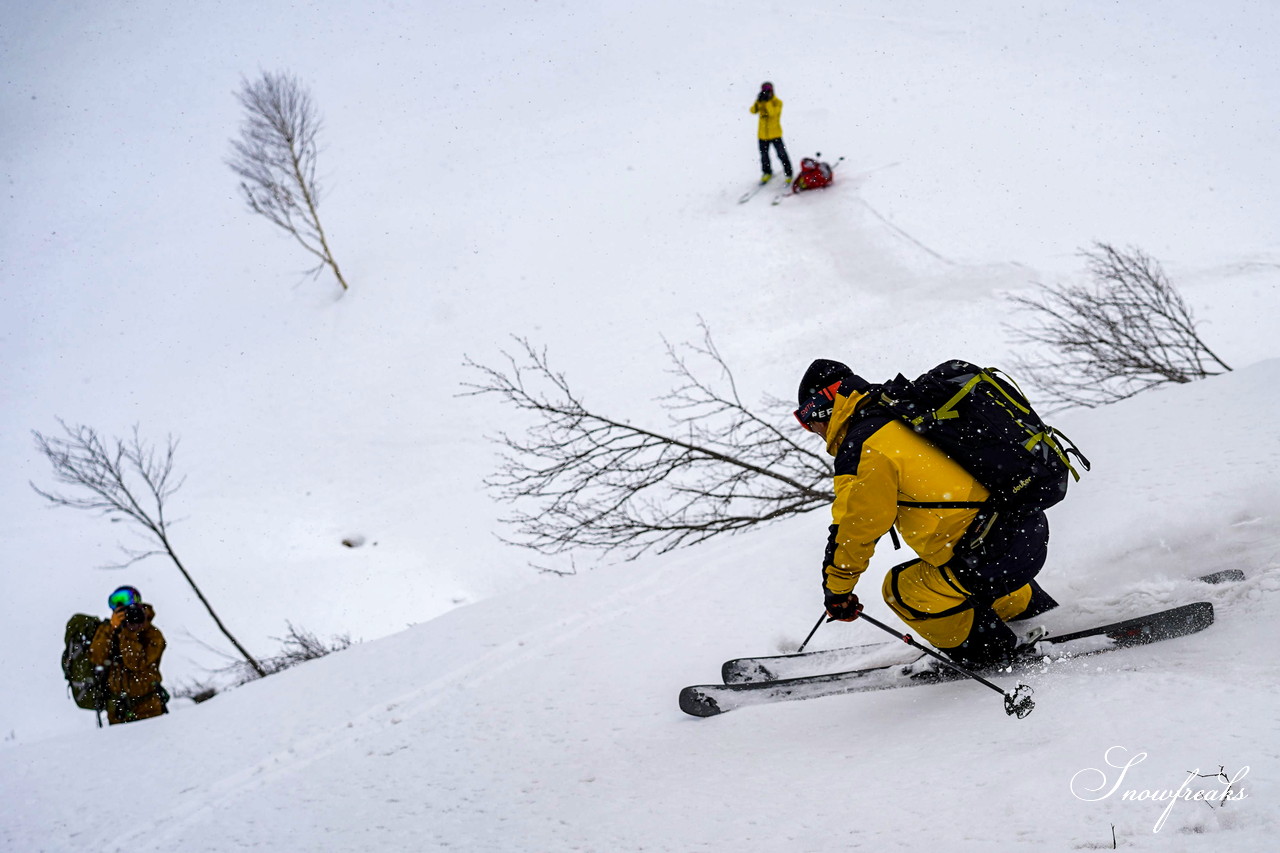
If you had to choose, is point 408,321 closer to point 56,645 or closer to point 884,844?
point 56,645

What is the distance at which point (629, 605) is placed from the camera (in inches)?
194

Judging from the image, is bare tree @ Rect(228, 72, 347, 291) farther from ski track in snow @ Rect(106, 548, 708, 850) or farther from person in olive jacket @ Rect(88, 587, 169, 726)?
ski track in snow @ Rect(106, 548, 708, 850)

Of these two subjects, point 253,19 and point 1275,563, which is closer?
point 1275,563

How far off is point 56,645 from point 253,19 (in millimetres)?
32267

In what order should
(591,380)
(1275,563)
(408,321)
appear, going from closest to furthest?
(1275,563) < (591,380) < (408,321)

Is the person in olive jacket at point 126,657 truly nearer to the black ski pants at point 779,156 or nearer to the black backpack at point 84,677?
the black backpack at point 84,677

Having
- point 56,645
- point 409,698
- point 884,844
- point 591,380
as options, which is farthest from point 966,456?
point 56,645

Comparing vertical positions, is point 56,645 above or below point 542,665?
above

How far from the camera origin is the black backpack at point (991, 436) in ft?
8.63

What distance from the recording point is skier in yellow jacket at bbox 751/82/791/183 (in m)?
14.4

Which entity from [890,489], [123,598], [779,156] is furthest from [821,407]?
[779,156]

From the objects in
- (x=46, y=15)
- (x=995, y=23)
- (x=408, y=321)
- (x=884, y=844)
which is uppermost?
(x=46, y=15)
